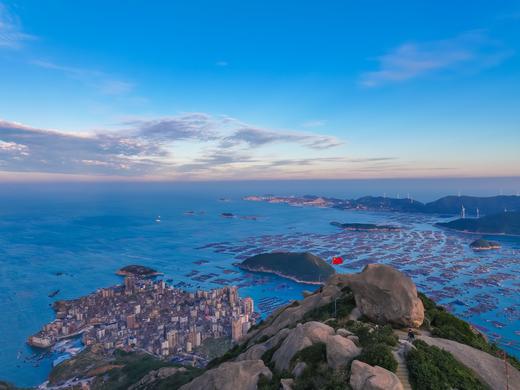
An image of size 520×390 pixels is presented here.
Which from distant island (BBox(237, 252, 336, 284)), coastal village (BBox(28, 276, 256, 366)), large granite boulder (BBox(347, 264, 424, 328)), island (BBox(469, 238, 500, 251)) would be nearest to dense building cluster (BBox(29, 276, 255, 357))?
coastal village (BBox(28, 276, 256, 366))

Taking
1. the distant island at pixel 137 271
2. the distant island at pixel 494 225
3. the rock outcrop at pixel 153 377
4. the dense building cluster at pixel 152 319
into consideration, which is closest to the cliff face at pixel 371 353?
the rock outcrop at pixel 153 377

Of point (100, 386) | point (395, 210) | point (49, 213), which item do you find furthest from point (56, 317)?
point (395, 210)

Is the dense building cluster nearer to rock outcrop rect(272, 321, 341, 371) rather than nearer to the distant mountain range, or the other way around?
rock outcrop rect(272, 321, 341, 371)

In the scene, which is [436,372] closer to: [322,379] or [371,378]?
[371,378]

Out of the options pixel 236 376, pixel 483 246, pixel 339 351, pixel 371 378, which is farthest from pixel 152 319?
pixel 483 246

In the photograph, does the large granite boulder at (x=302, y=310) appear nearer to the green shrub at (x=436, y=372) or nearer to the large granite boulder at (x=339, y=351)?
the large granite boulder at (x=339, y=351)

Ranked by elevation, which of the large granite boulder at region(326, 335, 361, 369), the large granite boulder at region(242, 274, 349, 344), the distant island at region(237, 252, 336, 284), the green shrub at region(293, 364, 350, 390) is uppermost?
the large granite boulder at region(326, 335, 361, 369)

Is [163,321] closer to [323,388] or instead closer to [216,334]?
[216,334]
